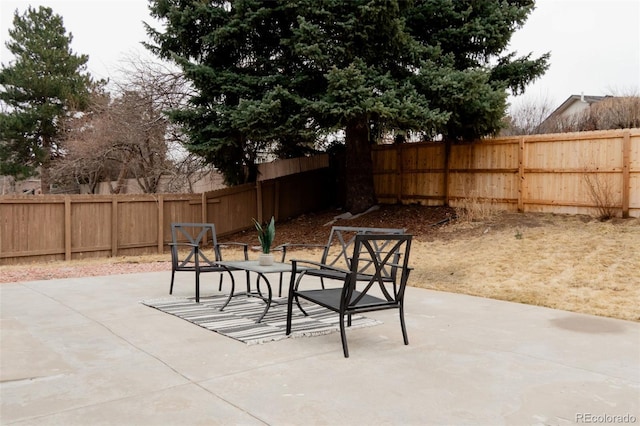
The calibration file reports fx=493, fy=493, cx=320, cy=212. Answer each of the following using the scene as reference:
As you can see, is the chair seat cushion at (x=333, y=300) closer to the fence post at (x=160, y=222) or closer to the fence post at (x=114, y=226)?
the fence post at (x=114, y=226)

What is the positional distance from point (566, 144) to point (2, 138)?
2501cm

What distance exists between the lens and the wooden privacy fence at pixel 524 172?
1023 centimetres

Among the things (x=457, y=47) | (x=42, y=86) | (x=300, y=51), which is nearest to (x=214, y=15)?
(x=300, y=51)

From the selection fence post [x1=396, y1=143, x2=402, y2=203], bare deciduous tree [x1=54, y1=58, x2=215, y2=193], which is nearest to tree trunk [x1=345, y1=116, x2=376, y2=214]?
fence post [x1=396, y1=143, x2=402, y2=203]

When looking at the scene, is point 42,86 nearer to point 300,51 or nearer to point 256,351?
point 300,51

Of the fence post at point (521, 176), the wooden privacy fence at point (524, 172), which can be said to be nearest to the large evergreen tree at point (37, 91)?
the wooden privacy fence at point (524, 172)

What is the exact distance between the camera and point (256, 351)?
4.14 meters

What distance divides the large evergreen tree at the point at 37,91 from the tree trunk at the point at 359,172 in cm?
1509

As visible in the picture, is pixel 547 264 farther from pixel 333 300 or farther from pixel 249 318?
pixel 249 318

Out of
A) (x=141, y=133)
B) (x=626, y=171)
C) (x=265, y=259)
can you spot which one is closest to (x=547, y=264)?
(x=626, y=171)

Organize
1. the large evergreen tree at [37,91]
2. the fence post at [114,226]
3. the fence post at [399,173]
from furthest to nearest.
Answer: the large evergreen tree at [37,91]
the fence post at [399,173]
the fence post at [114,226]

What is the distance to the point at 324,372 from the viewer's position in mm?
3625

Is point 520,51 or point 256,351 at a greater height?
point 520,51

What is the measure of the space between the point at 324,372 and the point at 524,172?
967 cm
